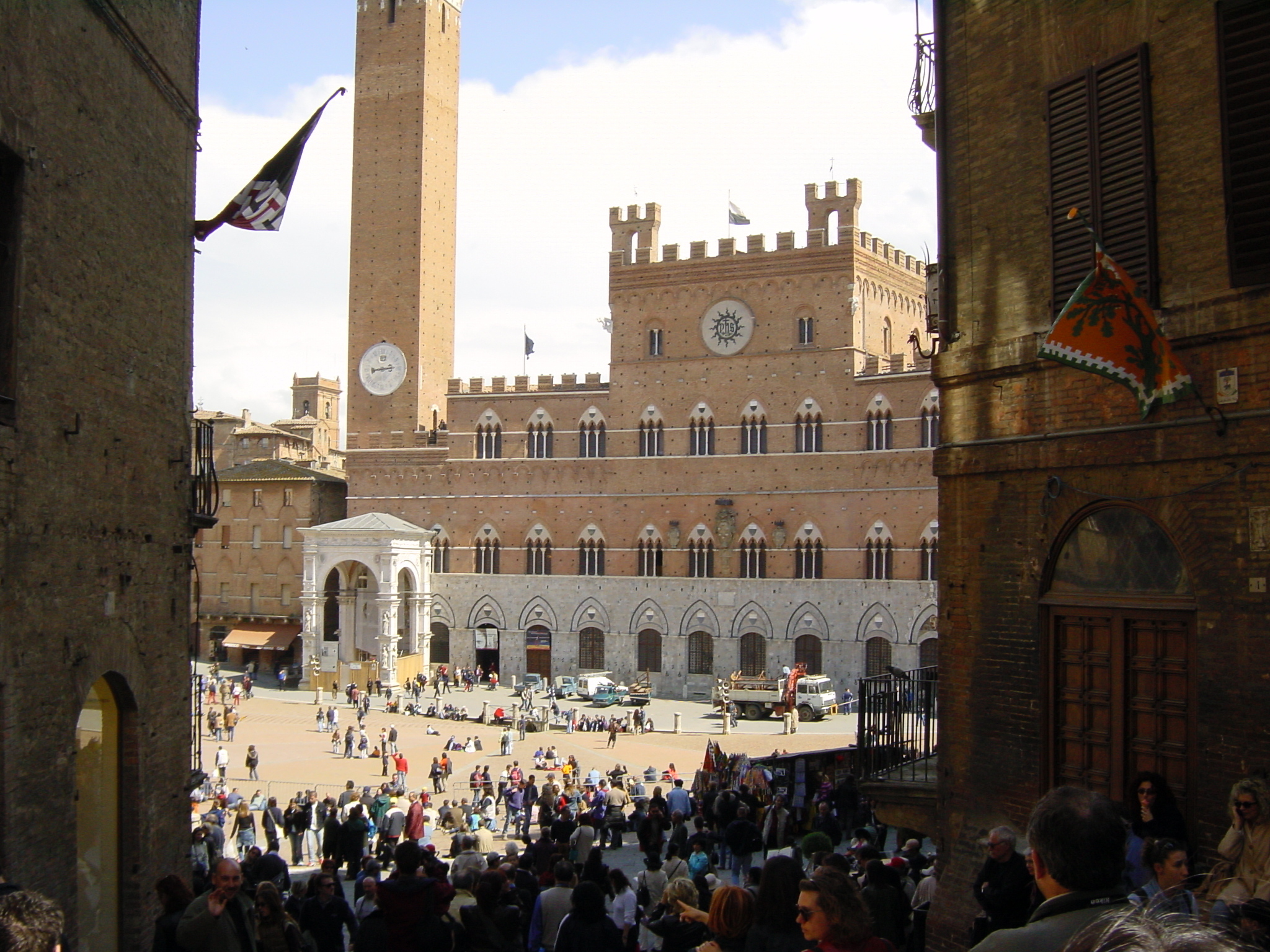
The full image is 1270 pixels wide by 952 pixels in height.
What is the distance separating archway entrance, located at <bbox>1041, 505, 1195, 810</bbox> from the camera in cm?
771

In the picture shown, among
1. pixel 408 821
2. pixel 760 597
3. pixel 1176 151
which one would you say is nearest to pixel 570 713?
pixel 760 597

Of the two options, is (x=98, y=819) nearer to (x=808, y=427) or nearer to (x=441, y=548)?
(x=808, y=427)

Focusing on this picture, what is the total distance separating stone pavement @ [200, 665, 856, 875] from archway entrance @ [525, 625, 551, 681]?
322 cm

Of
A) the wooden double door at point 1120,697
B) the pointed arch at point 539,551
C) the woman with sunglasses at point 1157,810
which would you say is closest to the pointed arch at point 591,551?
the pointed arch at point 539,551

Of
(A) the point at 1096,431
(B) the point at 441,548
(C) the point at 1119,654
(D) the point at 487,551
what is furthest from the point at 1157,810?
(B) the point at 441,548

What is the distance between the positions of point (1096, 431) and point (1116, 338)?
77 centimetres

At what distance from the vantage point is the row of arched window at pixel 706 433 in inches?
1625

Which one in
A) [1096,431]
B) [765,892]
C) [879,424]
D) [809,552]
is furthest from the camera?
[809,552]

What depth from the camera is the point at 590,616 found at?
4512 cm

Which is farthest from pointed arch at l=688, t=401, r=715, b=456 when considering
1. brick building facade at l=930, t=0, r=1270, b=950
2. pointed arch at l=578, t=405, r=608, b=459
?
brick building facade at l=930, t=0, r=1270, b=950

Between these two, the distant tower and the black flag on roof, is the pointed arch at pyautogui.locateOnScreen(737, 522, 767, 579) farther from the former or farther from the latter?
the black flag on roof

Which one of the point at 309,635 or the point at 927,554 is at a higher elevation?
the point at 927,554

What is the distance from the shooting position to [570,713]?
120 ft

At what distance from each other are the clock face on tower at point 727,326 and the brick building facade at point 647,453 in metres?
0.07
